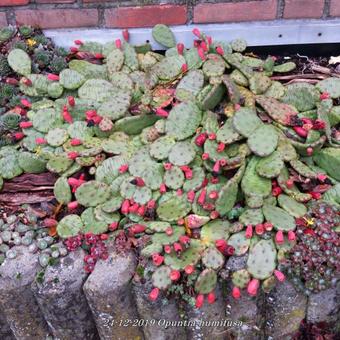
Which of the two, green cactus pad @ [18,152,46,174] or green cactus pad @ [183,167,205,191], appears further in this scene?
green cactus pad @ [18,152,46,174]

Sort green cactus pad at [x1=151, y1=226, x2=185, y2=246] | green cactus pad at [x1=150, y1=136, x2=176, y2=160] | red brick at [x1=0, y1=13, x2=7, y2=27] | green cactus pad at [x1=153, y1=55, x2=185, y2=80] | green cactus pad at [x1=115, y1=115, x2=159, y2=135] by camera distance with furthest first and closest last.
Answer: red brick at [x1=0, y1=13, x2=7, y2=27], green cactus pad at [x1=153, y1=55, x2=185, y2=80], green cactus pad at [x1=115, y1=115, x2=159, y2=135], green cactus pad at [x1=150, y1=136, x2=176, y2=160], green cactus pad at [x1=151, y1=226, x2=185, y2=246]

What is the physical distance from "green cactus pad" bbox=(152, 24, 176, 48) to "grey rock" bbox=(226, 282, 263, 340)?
138cm

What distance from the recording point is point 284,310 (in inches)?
76.4

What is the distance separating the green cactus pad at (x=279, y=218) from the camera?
1892mm

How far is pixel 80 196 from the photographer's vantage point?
205 centimetres

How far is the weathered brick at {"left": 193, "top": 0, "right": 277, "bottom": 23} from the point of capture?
8.59 ft

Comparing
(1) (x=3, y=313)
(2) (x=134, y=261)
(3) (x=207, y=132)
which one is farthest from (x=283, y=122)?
(1) (x=3, y=313)

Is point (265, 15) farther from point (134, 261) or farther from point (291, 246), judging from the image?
point (134, 261)

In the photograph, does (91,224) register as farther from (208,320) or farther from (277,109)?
(277,109)

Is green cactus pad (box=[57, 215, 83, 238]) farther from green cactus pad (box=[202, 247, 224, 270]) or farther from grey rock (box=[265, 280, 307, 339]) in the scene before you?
grey rock (box=[265, 280, 307, 339])

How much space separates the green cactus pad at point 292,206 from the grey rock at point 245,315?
1.13ft

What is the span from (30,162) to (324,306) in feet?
4.55

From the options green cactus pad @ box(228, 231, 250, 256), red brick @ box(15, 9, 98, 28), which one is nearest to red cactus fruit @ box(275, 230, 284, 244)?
green cactus pad @ box(228, 231, 250, 256)

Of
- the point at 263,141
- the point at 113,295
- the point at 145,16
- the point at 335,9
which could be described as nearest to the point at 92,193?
the point at 113,295
